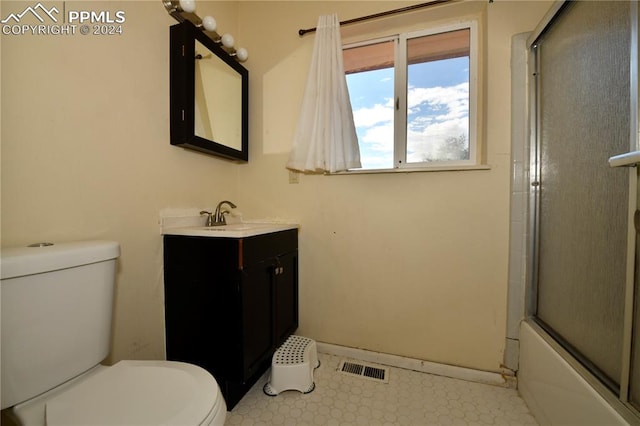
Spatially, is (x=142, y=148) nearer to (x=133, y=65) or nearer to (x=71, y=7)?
(x=133, y=65)

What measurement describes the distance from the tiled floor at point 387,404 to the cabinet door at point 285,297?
0.27 m

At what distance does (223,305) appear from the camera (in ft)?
3.59

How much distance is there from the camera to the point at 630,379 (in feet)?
2.37

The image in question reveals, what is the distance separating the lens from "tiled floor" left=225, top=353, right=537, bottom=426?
3.67 ft

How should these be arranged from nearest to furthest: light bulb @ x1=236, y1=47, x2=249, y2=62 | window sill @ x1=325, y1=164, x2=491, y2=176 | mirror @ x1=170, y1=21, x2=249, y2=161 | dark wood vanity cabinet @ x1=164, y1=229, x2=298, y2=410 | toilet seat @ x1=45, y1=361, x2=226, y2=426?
toilet seat @ x1=45, y1=361, x2=226, y2=426
dark wood vanity cabinet @ x1=164, y1=229, x2=298, y2=410
mirror @ x1=170, y1=21, x2=249, y2=161
window sill @ x1=325, y1=164, x2=491, y2=176
light bulb @ x1=236, y1=47, x2=249, y2=62

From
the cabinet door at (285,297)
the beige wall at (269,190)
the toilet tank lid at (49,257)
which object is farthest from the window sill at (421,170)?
the toilet tank lid at (49,257)

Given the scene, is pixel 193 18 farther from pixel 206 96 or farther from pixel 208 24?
pixel 206 96

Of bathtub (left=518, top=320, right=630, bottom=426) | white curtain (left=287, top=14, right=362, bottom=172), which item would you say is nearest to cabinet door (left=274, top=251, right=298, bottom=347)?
white curtain (left=287, top=14, right=362, bottom=172)

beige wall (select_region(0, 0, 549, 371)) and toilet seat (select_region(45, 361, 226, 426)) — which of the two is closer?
toilet seat (select_region(45, 361, 226, 426))

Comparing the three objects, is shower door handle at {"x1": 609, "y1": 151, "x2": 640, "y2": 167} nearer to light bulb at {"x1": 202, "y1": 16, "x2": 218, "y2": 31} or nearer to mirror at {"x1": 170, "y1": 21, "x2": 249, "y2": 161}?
mirror at {"x1": 170, "y1": 21, "x2": 249, "y2": 161}

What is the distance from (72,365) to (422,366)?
1.52m

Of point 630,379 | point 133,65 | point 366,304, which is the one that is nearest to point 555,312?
point 630,379

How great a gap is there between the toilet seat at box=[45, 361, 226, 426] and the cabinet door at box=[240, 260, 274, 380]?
34 cm

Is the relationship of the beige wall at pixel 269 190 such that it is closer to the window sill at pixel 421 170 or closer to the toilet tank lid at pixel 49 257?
the window sill at pixel 421 170
